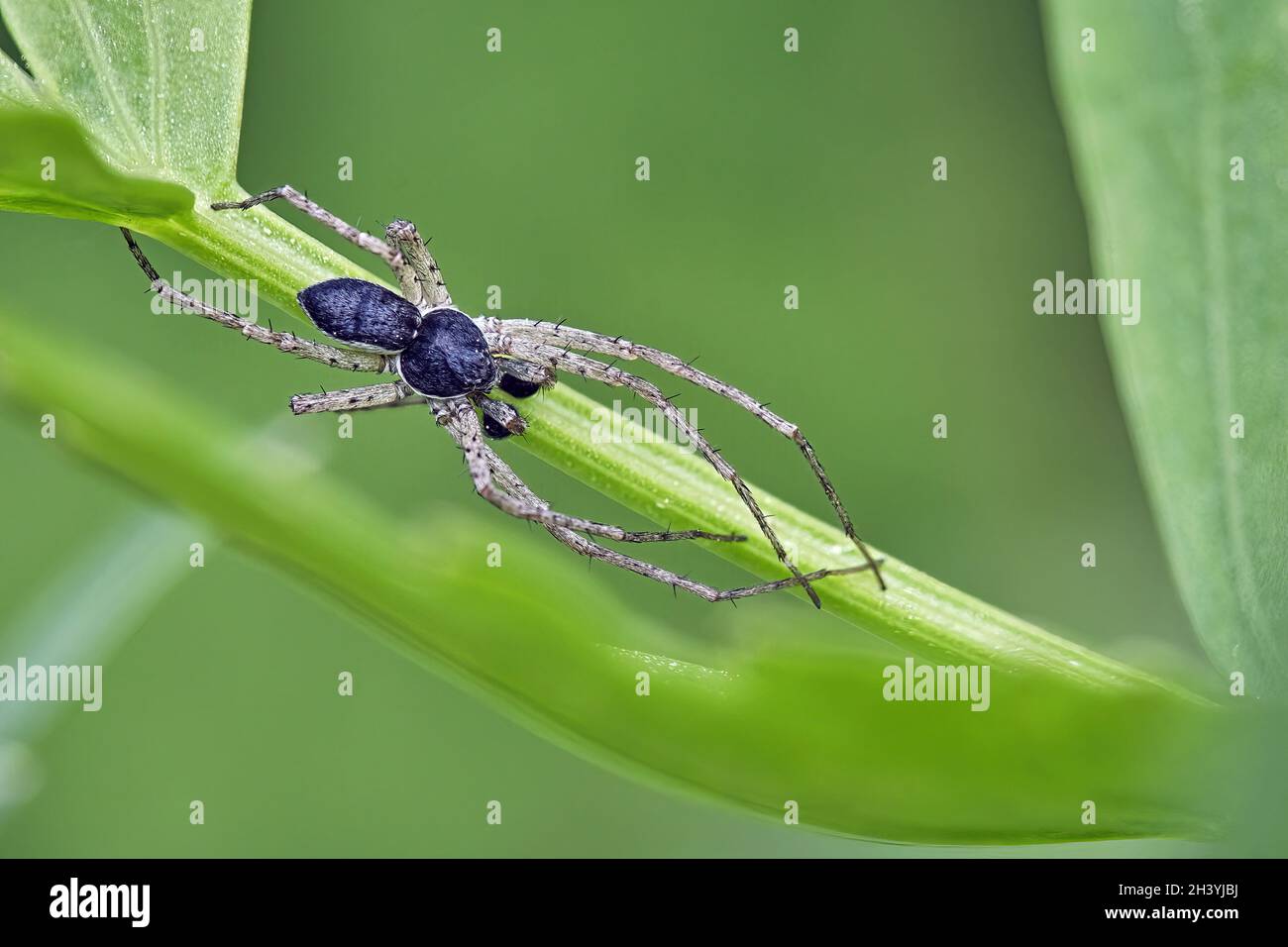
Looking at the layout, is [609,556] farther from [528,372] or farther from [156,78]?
[156,78]

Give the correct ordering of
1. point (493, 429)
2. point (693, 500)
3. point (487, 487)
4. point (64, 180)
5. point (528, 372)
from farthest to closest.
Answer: point (487, 487), point (493, 429), point (528, 372), point (693, 500), point (64, 180)

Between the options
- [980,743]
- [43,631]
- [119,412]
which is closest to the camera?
[980,743]

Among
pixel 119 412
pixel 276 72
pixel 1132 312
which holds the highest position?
pixel 276 72

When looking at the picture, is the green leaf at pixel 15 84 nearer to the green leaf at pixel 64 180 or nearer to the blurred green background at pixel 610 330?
the green leaf at pixel 64 180

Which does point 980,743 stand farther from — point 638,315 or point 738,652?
point 638,315

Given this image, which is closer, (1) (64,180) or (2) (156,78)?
(1) (64,180)

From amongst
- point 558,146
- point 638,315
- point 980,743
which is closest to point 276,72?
point 558,146

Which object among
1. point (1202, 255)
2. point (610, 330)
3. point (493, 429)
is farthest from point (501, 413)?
point (610, 330)
